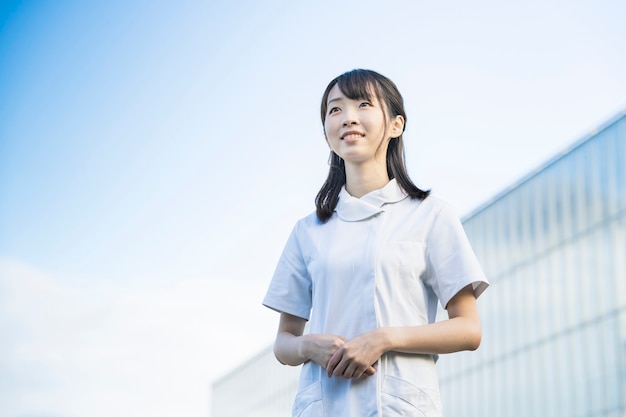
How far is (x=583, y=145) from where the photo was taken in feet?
84.2

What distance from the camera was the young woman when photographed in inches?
108

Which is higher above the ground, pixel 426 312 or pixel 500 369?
pixel 500 369

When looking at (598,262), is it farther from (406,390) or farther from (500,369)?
(406,390)

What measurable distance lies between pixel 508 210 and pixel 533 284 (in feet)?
7.73

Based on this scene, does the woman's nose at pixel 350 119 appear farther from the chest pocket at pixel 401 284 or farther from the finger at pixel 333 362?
the finger at pixel 333 362

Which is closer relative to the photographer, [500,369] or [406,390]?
[406,390]

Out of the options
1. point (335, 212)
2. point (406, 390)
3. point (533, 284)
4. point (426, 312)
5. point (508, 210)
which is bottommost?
point (406, 390)

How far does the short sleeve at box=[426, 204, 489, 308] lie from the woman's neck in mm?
228

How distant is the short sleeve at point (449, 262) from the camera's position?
9.39 feet

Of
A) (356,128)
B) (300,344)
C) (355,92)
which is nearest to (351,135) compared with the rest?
(356,128)

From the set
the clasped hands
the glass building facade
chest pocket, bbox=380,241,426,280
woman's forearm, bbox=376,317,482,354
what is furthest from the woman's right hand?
the glass building facade

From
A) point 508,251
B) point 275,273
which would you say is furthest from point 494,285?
point 275,273

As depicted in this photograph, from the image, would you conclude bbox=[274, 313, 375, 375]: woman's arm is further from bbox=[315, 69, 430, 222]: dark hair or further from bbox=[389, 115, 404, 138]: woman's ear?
bbox=[389, 115, 404, 138]: woman's ear

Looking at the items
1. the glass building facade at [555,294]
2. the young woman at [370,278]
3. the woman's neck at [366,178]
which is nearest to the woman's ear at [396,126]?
the young woman at [370,278]
